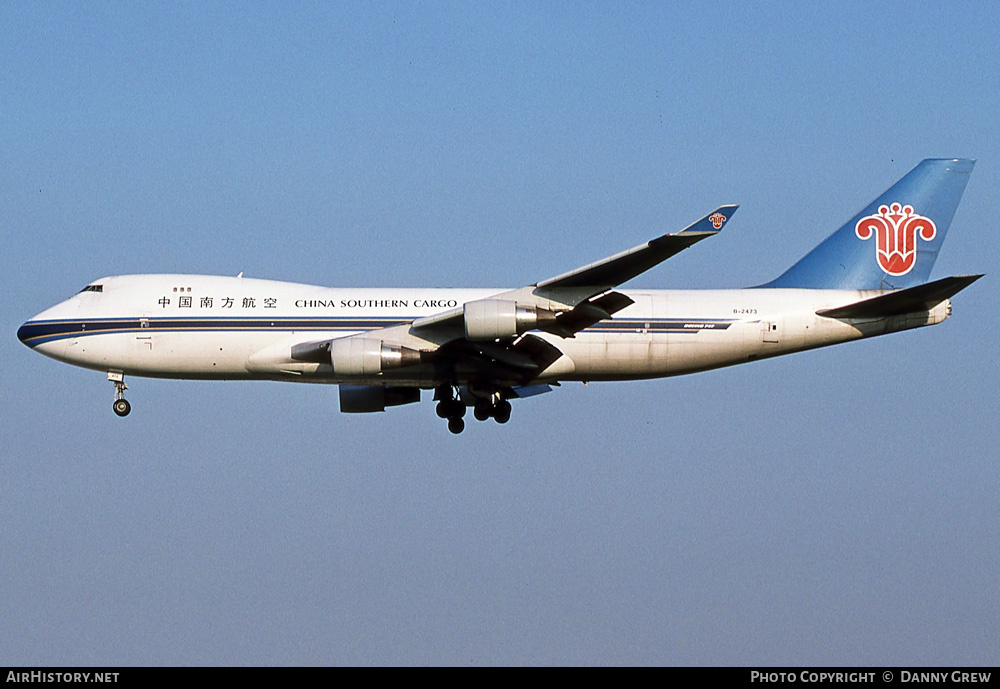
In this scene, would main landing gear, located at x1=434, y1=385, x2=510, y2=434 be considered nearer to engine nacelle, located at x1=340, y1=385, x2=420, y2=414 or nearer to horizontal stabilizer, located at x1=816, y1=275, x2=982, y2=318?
engine nacelle, located at x1=340, y1=385, x2=420, y2=414

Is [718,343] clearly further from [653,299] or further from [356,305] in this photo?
[356,305]

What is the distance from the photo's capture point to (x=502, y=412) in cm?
4125

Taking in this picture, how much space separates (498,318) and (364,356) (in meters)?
4.10

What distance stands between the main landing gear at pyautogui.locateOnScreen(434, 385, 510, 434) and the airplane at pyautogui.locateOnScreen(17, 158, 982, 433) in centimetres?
4

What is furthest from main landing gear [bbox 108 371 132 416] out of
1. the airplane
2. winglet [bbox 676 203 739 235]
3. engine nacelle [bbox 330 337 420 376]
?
winglet [bbox 676 203 739 235]

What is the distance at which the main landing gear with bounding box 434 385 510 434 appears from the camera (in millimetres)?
41094

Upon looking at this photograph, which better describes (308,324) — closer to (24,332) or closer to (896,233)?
(24,332)

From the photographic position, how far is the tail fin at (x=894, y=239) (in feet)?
141

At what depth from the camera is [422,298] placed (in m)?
40.8

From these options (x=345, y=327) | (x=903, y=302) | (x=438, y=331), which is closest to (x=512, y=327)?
(x=438, y=331)
